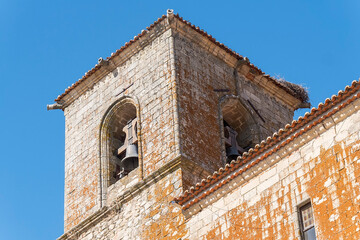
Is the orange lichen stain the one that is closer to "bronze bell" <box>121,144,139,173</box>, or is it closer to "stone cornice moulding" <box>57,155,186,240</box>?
"stone cornice moulding" <box>57,155,186,240</box>

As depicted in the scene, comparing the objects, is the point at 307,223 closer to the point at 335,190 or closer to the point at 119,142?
the point at 335,190

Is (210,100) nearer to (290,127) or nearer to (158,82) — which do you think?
(158,82)

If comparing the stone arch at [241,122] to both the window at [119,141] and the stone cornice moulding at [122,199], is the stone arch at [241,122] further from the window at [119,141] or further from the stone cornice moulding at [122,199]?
the stone cornice moulding at [122,199]

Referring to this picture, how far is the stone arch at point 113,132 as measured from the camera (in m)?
22.7

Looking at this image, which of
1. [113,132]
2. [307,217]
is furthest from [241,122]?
[307,217]

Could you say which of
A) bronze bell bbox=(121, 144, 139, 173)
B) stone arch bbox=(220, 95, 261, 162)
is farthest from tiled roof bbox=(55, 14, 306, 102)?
bronze bell bbox=(121, 144, 139, 173)

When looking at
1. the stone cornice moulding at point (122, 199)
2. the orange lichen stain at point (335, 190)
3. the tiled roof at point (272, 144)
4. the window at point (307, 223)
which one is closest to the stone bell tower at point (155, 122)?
the stone cornice moulding at point (122, 199)

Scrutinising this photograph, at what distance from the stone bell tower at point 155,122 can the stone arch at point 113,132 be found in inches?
0.9

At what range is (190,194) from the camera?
1870 centimetres

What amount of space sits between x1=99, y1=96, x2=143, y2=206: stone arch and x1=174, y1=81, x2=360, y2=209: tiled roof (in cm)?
393

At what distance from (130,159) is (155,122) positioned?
4.30 ft

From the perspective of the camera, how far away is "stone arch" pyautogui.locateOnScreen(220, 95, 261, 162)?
23.4 metres

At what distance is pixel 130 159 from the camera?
2284 centimetres

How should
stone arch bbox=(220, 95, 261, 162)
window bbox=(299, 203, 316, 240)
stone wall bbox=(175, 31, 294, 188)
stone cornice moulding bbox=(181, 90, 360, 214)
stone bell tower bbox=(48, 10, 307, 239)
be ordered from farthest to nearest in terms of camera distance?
stone arch bbox=(220, 95, 261, 162), stone wall bbox=(175, 31, 294, 188), stone bell tower bbox=(48, 10, 307, 239), stone cornice moulding bbox=(181, 90, 360, 214), window bbox=(299, 203, 316, 240)
